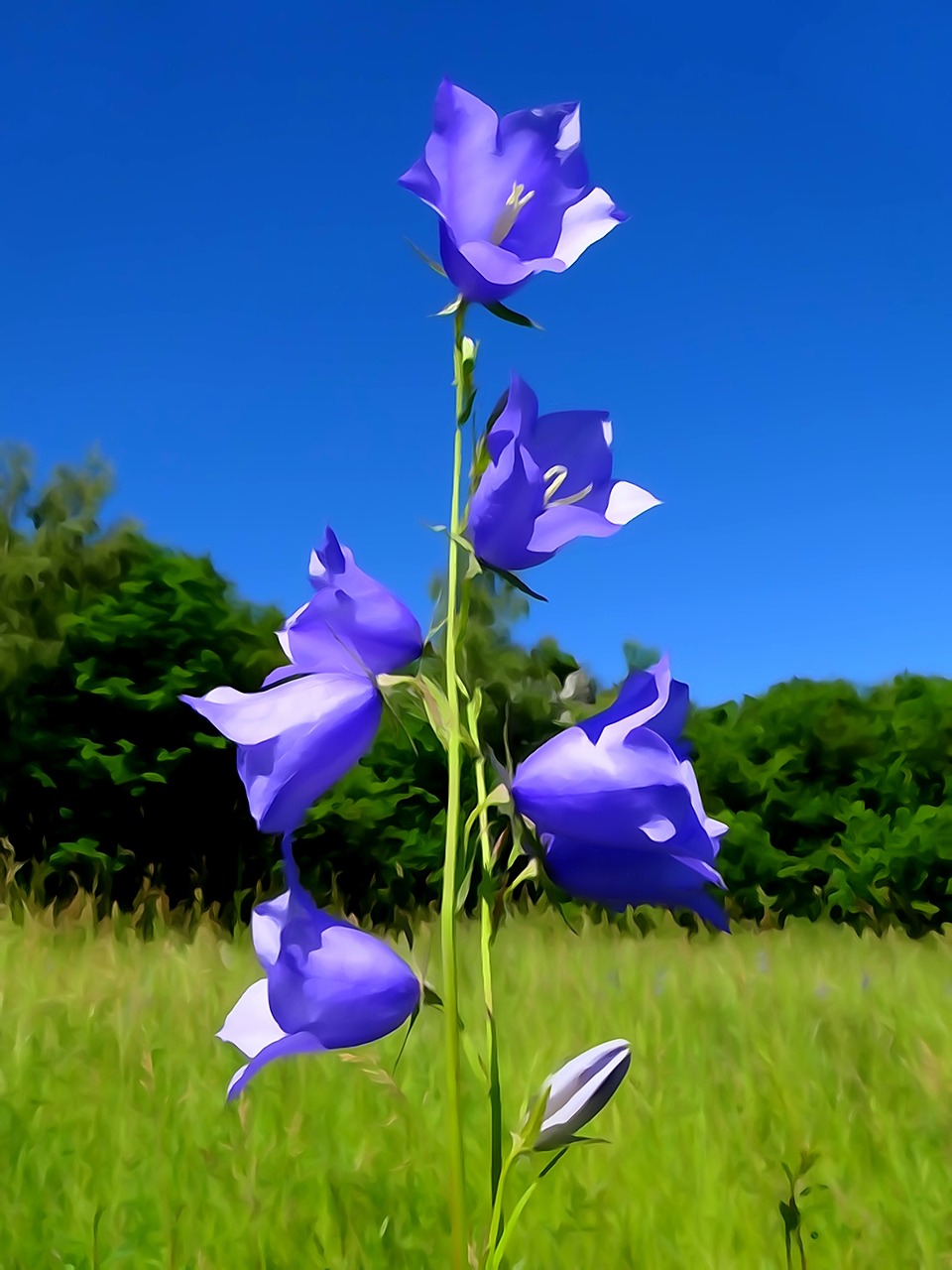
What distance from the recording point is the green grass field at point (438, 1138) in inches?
77.5

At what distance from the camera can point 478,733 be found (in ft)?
3.04

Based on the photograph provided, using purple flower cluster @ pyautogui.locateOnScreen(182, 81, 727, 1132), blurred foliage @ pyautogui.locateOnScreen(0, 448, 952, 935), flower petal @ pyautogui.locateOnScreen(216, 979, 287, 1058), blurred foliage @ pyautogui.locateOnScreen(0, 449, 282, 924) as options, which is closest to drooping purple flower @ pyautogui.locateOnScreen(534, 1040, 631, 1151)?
purple flower cluster @ pyautogui.locateOnScreen(182, 81, 727, 1132)

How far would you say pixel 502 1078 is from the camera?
282cm

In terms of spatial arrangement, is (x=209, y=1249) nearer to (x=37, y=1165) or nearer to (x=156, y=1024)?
(x=37, y=1165)

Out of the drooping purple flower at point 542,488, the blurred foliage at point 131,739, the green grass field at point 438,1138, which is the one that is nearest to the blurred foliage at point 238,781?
the blurred foliage at point 131,739

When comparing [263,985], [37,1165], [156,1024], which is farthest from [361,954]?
[156,1024]

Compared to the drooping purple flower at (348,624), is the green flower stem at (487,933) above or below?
below

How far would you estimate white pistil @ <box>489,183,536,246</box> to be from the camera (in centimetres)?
96

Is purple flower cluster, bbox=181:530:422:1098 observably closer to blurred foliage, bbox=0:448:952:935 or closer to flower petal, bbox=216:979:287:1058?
flower petal, bbox=216:979:287:1058

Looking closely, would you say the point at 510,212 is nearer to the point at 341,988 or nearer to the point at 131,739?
the point at 341,988

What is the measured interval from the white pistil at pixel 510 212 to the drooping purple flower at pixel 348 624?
0.29 meters

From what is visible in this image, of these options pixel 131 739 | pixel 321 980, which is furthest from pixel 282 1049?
pixel 131 739

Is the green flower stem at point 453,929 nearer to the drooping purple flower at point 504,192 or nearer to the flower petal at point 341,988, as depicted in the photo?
the flower petal at point 341,988

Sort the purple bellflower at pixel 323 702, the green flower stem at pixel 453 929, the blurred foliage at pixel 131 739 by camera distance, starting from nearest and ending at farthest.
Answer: the green flower stem at pixel 453 929 → the purple bellflower at pixel 323 702 → the blurred foliage at pixel 131 739
